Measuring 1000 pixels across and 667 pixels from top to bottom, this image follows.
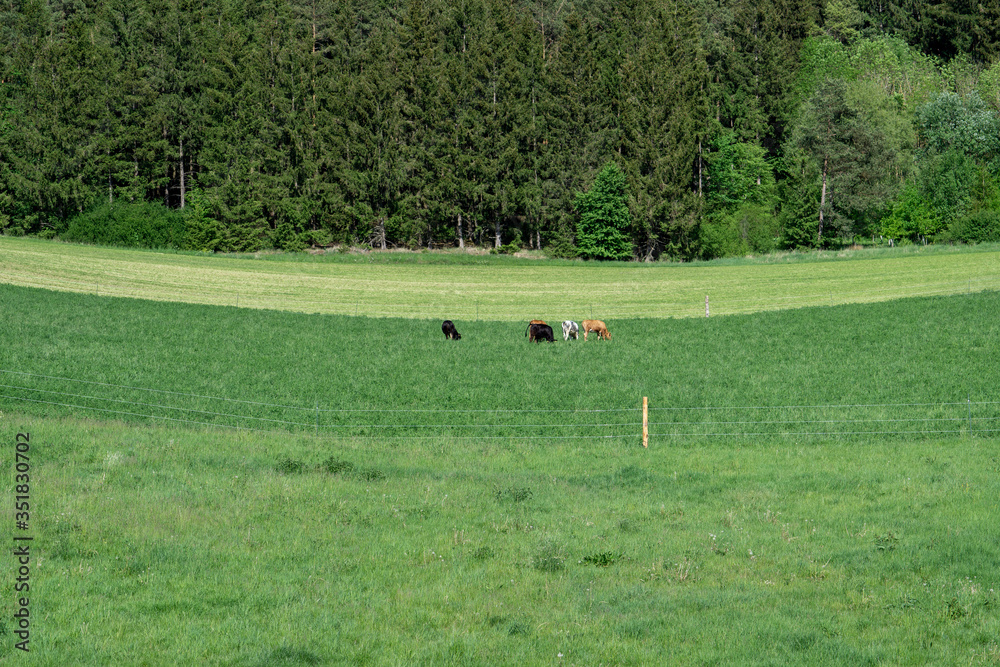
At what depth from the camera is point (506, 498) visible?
20.1m

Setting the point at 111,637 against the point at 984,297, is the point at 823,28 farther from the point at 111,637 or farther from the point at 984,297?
the point at 111,637

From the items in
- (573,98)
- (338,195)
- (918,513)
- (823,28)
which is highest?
(823,28)

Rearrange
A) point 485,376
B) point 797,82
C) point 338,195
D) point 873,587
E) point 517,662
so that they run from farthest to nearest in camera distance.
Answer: point 797,82 < point 338,195 < point 485,376 < point 873,587 < point 517,662

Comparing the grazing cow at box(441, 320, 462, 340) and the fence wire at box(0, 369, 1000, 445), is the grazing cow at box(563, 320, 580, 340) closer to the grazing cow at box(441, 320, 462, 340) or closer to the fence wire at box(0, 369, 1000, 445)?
the grazing cow at box(441, 320, 462, 340)

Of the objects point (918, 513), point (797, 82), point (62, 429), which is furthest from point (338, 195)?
point (918, 513)

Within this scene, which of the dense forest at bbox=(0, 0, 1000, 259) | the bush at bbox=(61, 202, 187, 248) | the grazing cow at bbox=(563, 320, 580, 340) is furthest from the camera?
the bush at bbox=(61, 202, 187, 248)

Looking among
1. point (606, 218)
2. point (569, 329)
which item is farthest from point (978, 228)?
point (569, 329)

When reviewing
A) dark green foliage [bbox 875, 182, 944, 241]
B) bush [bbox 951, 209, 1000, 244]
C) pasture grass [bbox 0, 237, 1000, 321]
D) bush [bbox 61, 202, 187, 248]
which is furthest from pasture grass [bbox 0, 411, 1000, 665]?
dark green foliage [bbox 875, 182, 944, 241]

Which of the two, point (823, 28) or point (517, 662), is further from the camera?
point (823, 28)

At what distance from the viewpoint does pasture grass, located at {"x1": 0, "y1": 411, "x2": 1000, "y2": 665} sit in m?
12.4

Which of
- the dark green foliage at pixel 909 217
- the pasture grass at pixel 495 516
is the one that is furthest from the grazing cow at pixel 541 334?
the dark green foliage at pixel 909 217

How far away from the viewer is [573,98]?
304 feet

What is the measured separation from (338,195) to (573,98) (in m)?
24.5

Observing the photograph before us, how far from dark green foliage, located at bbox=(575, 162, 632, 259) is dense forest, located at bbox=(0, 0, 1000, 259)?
0.71 feet
